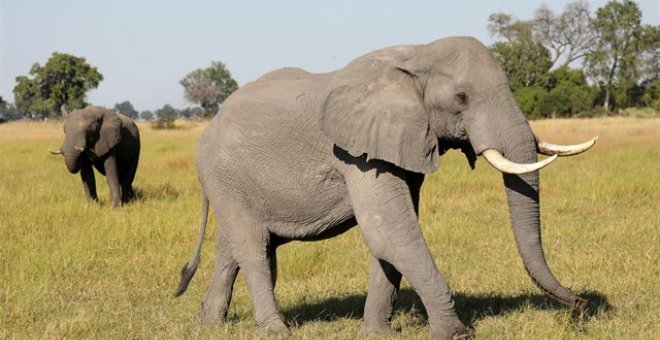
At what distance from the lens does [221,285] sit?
5473mm

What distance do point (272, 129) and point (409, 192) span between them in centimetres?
99

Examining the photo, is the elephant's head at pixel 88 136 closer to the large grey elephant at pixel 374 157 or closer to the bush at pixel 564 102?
the large grey elephant at pixel 374 157

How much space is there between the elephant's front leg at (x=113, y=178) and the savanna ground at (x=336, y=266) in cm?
46

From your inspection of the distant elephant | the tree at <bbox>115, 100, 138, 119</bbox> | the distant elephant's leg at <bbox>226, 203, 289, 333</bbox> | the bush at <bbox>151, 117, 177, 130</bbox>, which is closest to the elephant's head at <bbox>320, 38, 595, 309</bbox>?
the distant elephant's leg at <bbox>226, 203, 289, 333</bbox>

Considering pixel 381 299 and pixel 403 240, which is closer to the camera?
pixel 403 240

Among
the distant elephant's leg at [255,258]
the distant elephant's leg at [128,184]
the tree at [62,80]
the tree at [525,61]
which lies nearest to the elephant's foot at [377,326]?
the distant elephant's leg at [255,258]

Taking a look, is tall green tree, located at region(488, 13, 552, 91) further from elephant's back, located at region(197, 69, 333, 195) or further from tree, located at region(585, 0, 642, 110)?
elephant's back, located at region(197, 69, 333, 195)

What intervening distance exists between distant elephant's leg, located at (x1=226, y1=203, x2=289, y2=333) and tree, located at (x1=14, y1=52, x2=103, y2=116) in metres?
58.2

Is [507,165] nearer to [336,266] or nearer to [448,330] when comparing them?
[448,330]

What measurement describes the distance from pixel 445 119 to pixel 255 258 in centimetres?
150

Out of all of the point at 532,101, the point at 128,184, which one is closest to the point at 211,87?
the point at 532,101

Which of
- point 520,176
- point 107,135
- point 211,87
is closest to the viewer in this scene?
point 520,176

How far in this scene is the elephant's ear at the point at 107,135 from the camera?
41.6 ft

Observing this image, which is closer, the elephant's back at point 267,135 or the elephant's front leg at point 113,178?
the elephant's back at point 267,135
